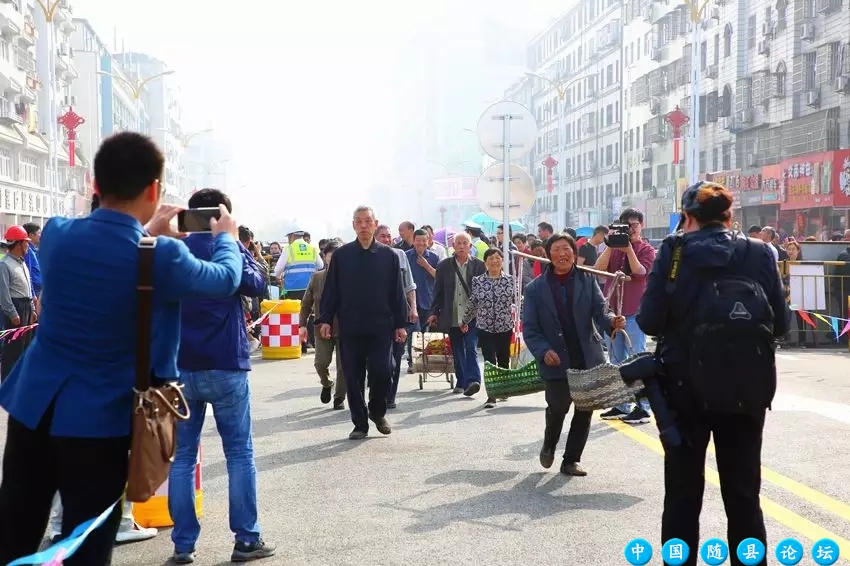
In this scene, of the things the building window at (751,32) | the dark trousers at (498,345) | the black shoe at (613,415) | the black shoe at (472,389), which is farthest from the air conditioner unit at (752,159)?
the black shoe at (613,415)

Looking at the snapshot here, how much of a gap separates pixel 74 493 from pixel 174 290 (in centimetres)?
70

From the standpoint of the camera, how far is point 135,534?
21.0 ft

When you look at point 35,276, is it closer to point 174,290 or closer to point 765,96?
point 174,290

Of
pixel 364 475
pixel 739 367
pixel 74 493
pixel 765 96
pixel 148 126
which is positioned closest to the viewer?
pixel 74 493

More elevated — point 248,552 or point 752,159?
point 752,159

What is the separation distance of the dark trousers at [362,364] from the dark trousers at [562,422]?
191 centimetres

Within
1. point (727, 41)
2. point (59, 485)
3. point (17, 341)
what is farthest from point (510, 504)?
point (727, 41)

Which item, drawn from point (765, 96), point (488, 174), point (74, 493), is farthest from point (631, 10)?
point (74, 493)

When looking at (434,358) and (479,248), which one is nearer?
(434,358)

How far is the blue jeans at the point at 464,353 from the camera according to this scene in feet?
44.7

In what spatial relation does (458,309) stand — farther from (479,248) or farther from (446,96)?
(446,96)

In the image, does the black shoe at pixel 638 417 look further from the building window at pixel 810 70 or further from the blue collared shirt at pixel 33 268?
the building window at pixel 810 70

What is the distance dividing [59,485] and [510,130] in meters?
12.9

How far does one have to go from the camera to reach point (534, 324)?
8328 millimetres
